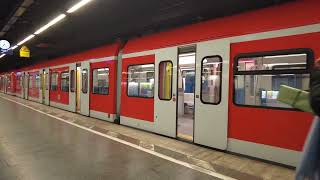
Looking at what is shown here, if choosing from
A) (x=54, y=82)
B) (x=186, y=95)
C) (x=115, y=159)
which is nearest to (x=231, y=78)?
(x=115, y=159)

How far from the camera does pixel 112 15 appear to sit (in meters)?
10.9

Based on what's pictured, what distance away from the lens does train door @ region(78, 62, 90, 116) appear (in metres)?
12.1

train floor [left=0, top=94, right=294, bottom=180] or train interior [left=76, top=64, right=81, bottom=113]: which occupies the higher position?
train interior [left=76, top=64, right=81, bottom=113]

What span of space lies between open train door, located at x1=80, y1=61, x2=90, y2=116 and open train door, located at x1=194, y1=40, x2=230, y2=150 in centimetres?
667

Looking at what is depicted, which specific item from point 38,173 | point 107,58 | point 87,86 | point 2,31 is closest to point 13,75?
point 2,31

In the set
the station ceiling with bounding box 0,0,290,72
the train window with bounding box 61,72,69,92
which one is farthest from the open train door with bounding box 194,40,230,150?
the train window with bounding box 61,72,69,92

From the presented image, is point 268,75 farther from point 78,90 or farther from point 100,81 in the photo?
point 78,90

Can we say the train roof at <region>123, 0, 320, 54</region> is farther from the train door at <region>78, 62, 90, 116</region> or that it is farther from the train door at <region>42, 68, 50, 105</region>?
the train door at <region>42, 68, 50, 105</region>

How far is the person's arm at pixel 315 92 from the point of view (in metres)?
1.53

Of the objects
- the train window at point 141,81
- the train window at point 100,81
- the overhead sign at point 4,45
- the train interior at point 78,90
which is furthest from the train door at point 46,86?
the train window at point 141,81

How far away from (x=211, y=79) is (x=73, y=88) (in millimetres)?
9114

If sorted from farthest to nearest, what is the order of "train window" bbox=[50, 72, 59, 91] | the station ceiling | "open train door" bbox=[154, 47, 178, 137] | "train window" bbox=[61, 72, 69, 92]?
"train window" bbox=[50, 72, 59, 91] → "train window" bbox=[61, 72, 69, 92] → the station ceiling → "open train door" bbox=[154, 47, 178, 137]

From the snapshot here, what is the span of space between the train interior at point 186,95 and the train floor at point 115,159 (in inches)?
51.6

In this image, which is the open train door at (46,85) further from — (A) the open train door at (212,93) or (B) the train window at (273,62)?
(B) the train window at (273,62)
